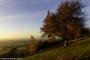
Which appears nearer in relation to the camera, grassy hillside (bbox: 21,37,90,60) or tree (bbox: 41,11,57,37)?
grassy hillside (bbox: 21,37,90,60)

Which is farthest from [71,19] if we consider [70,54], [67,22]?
[70,54]

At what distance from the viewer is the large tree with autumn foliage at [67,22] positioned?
162ft

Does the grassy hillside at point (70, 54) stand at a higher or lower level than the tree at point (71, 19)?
lower

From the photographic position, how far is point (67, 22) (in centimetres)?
4956

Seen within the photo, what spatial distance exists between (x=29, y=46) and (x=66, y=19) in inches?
935

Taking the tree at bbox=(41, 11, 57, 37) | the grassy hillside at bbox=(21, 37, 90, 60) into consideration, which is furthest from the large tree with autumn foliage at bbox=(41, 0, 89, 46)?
the grassy hillside at bbox=(21, 37, 90, 60)

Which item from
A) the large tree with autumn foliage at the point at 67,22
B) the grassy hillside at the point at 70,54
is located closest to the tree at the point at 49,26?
the large tree with autumn foliage at the point at 67,22

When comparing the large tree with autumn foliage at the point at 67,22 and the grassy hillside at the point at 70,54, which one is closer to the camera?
the grassy hillside at the point at 70,54

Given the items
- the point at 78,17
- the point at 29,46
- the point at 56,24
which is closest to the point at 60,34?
the point at 56,24

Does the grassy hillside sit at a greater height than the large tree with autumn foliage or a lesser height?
lesser

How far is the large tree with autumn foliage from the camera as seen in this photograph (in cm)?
4947

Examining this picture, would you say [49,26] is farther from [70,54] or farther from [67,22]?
[70,54]

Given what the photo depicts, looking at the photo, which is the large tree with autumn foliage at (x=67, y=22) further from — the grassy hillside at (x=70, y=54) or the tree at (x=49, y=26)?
the grassy hillside at (x=70, y=54)

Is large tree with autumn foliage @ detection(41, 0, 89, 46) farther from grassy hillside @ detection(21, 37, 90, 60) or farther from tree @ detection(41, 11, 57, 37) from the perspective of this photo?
grassy hillside @ detection(21, 37, 90, 60)
